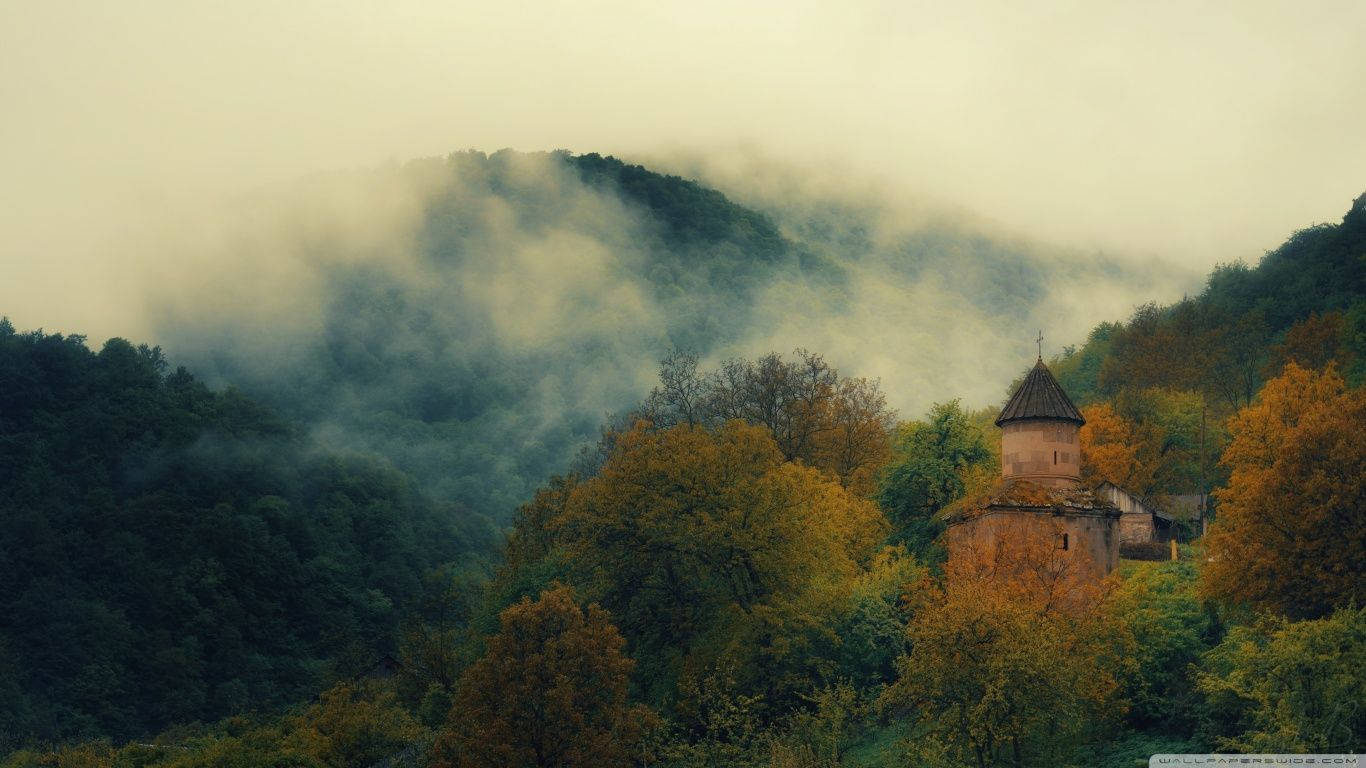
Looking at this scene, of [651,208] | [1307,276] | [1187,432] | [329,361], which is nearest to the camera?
[1187,432]

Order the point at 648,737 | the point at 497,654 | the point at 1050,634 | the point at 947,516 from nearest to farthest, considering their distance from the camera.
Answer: the point at 1050,634 → the point at 497,654 → the point at 648,737 → the point at 947,516

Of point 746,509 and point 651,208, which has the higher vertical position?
point 651,208

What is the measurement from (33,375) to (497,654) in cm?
7653

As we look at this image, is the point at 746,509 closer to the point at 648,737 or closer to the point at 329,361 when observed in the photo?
the point at 648,737

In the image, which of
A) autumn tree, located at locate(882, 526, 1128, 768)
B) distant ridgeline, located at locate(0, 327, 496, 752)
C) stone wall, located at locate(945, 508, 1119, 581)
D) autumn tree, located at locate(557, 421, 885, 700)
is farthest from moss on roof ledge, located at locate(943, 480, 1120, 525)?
distant ridgeline, located at locate(0, 327, 496, 752)

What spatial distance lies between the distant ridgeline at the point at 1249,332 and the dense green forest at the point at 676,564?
34 centimetres

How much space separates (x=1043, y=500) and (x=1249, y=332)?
4350 centimetres

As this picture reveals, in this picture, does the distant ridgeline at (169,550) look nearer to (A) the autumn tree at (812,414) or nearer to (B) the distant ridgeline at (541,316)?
(B) the distant ridgeline at (541,316)

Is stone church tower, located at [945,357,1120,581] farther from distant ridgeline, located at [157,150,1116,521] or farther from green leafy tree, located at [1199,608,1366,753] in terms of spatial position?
distant ridgeline, located at [157,150,1116,521]

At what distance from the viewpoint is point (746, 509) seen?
178 ft

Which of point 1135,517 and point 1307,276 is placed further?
point 1307,276

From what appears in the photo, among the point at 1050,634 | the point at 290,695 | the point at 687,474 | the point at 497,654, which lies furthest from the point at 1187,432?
the point at 290,695

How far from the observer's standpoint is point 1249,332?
290ft

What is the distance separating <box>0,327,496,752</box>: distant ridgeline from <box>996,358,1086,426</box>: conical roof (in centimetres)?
4120
